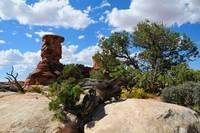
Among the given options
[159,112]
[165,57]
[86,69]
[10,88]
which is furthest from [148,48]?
[159,112]

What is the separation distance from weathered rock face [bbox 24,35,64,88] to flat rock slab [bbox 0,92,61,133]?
1306 inches

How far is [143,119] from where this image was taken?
12508 mm

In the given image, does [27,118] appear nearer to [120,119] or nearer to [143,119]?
[120,119]

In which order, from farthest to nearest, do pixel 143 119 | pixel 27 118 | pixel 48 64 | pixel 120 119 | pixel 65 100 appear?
1. pixel 48 64
2. pixel 65 100
3. pixel 27 118
4. pixel 120 119
5. pixel 143 119

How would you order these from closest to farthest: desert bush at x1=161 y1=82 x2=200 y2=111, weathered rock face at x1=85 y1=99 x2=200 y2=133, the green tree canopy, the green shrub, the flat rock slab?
weathered rock face at x1=85 y1=99 x2=200 y2=133
the flat rock slab
the green shrub
desert bush at x1=161 y1=82 x2=200 y2=111
the green tree canopy

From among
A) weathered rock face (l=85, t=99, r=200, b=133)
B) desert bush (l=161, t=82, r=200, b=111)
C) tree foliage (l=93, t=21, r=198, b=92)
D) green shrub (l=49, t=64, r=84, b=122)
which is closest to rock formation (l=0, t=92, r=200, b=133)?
weathered rock face (l=85, t=99, r=200, b=133)

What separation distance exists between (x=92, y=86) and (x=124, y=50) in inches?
1240

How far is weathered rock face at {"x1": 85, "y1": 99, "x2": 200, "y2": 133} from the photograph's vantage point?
40.3 feet

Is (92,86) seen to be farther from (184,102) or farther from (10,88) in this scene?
(10,88)

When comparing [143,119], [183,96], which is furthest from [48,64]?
[143,119]

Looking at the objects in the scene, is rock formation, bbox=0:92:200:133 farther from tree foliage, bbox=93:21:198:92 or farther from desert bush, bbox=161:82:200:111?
tree foliage, bbox=93:21:198:92

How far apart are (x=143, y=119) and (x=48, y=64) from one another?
40.9 metres

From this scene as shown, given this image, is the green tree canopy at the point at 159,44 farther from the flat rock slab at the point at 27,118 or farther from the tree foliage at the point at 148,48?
the flat rock slab at the point at 27,118

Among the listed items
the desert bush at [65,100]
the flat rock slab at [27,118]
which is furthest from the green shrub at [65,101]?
the flat rock slab at [27,118]
